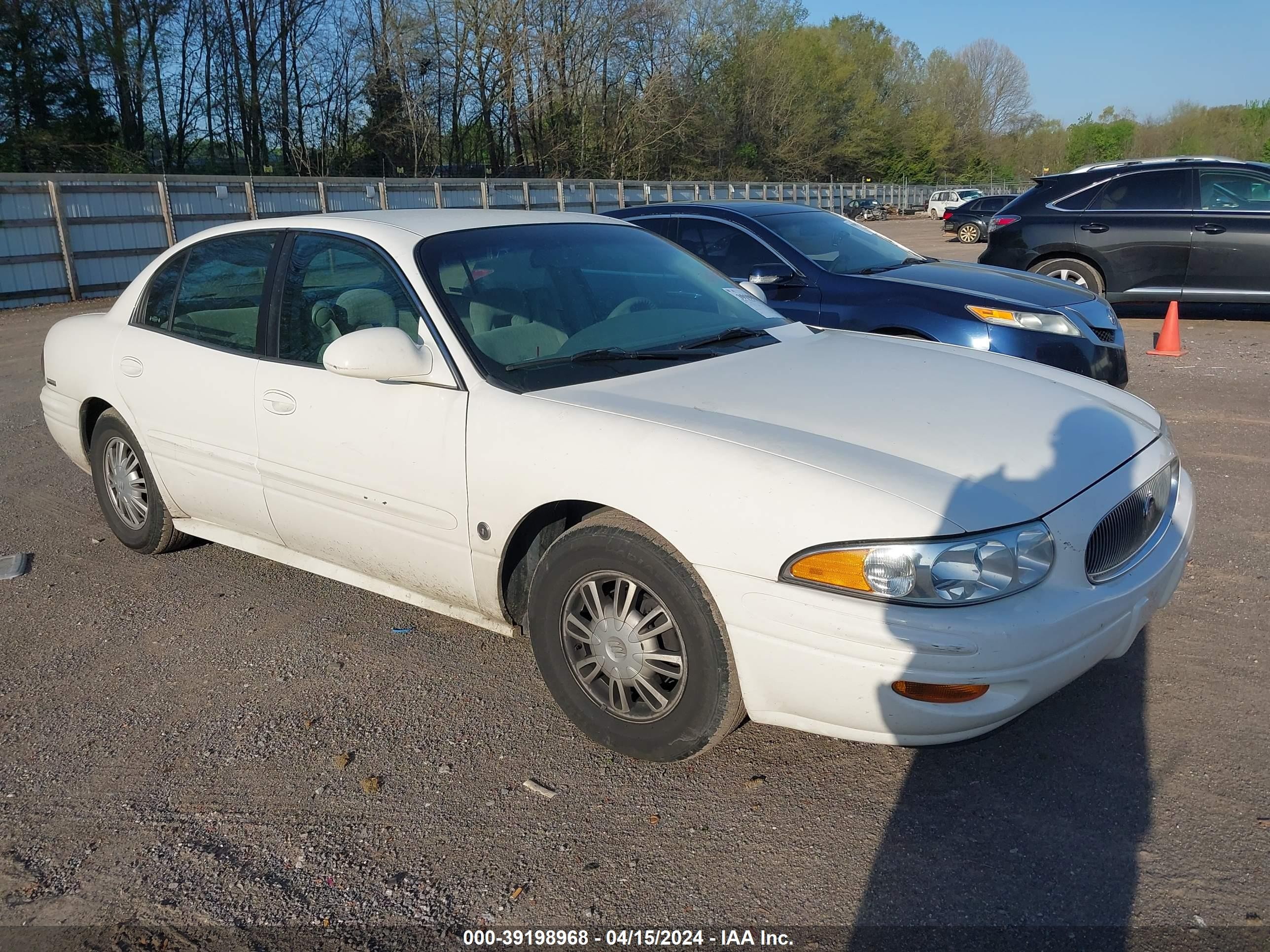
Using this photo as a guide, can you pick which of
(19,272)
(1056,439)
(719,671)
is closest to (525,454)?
(719,671)

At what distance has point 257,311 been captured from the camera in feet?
13.5

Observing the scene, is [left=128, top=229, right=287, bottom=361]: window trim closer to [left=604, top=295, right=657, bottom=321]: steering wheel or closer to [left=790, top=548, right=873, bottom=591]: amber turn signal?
[left=604, top=295, right=657, bottom=321]: steering wheel

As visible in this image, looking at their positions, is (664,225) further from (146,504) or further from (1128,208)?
(1128,208)

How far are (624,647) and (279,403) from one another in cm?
175

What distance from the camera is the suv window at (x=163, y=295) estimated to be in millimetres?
4586

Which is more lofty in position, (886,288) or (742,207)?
(742,207)

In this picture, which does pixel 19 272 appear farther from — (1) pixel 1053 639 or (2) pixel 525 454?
(1) pixel 1053 639

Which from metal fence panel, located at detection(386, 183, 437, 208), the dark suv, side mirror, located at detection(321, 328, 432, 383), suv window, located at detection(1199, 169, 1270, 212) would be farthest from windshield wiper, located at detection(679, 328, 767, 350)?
metal fence panel, located at detection(386, 183, 437, 208)

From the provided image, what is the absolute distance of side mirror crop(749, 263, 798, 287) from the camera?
654cm

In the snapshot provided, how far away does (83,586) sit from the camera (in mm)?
4629

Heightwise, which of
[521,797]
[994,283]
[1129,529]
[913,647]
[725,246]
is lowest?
[521,797]

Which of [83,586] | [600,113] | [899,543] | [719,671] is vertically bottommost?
[83,586]

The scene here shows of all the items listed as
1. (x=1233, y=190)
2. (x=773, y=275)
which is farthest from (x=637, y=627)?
(x=1233, y=190)

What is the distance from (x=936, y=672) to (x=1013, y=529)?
1.38ft
